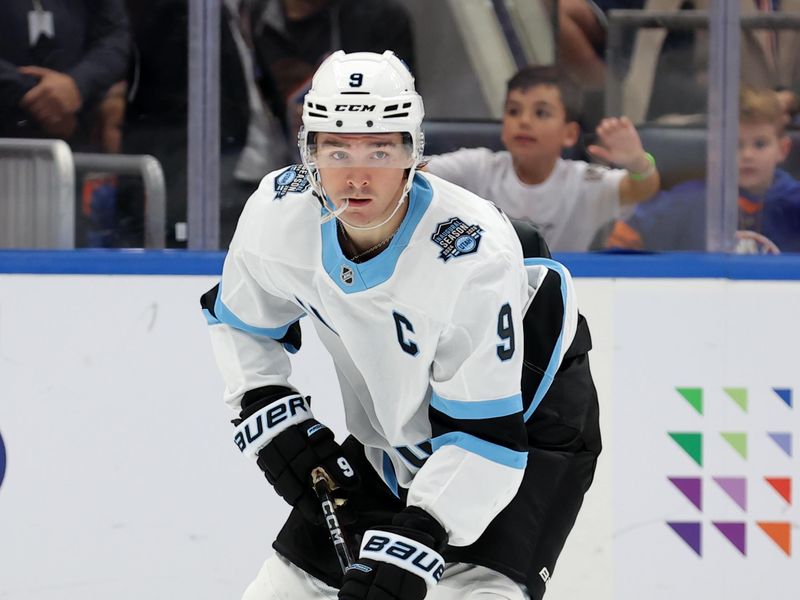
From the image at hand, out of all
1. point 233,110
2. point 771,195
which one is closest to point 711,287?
point 771,195

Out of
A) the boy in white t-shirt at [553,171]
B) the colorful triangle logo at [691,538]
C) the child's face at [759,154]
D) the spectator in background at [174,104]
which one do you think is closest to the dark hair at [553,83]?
the boy in white t-shirt at [553,171]

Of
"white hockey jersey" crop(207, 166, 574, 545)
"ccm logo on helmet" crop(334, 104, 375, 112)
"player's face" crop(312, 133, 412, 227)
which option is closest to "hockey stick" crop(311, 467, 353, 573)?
"white hockey jersey" crop(207, 166, 574, 545)

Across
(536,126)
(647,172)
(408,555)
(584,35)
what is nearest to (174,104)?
(536,126)

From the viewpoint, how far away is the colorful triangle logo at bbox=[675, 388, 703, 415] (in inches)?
125

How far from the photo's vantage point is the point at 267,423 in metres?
2.31

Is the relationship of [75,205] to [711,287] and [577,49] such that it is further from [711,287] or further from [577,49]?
[711,287]

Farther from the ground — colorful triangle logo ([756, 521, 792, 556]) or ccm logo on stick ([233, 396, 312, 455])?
ccm logo on stick ([233, 396, 312, 455])

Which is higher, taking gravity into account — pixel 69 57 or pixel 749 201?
pixel 69 57

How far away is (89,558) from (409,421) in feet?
4.13

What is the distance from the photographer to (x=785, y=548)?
3.19m

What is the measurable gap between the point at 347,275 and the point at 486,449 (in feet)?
1.08

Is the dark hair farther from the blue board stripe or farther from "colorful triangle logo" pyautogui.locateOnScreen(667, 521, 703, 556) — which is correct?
"colorful triangle logo" pyautogui.locateOnScreen(667, 521, 703, 556)

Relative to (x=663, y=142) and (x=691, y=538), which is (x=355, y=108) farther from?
(x=691, y=538)

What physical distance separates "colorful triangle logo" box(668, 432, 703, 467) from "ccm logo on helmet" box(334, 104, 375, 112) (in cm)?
140
